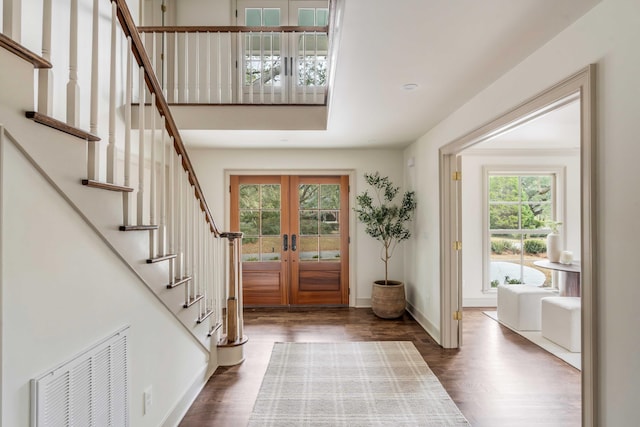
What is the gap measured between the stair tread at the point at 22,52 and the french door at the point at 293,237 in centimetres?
394

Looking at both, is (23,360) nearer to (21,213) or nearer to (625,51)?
(21,213)

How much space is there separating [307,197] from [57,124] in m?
3.98

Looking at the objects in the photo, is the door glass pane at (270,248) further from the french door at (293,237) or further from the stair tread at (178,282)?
the stair tread at (178,282)

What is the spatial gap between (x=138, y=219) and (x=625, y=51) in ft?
7.80

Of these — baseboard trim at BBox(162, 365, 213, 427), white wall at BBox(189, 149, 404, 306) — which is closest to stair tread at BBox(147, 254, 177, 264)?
baseboard trim at BBox(162, 365, 213, 427)

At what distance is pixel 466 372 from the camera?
114 inches

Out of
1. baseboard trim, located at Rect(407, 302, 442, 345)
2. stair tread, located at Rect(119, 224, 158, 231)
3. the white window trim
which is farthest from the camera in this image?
the white window trim

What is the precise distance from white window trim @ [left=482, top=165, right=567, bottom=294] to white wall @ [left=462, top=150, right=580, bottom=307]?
0.01m

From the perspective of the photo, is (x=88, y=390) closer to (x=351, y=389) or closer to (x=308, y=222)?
(x=351, y=389)

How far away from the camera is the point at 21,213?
1062 mm

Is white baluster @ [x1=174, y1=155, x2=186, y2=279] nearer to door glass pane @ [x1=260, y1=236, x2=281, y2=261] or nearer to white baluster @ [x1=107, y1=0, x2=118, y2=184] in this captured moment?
white baluster @ [x1=107, y1=0, x2=118, y2=184]

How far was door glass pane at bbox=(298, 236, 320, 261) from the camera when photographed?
5055mm

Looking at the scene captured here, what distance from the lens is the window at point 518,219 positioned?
5.12m

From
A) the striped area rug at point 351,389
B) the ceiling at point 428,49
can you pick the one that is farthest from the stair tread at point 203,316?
the ceiling at point 428,49
